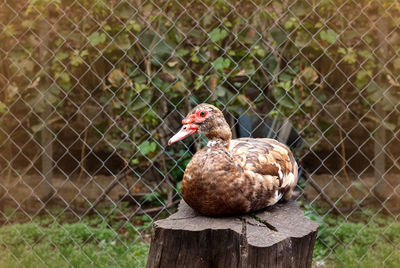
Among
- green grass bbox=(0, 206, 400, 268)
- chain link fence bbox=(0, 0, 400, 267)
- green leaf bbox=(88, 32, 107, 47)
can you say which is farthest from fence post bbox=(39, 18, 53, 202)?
green leaf bbox=(88, 32, 107, 47)

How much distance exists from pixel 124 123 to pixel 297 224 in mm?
1685

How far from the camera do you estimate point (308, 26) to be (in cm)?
279

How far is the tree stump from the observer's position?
1509 millimetres

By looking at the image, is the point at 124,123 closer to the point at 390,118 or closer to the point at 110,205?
the point at 110,205

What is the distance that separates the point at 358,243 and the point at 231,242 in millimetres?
1708

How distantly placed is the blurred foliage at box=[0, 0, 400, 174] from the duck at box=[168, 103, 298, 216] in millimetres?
950

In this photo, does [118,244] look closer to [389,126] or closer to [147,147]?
[147,147]

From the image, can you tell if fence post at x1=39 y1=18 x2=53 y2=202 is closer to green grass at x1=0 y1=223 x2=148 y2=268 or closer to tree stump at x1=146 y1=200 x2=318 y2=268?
green grass at x1=0 y1=223 x2=148 y2=268

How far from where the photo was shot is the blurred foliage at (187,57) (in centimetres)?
280

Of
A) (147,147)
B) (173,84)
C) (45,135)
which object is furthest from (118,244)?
(173,84)

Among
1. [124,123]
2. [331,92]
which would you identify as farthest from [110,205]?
[331,92]

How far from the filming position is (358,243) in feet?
9.81

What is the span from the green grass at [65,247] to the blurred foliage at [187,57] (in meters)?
0.53

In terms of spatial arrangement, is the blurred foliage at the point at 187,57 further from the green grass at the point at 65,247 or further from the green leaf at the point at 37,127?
the green grass at the point at 65,247
